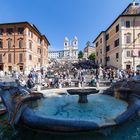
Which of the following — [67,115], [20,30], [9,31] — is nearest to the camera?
[67,115]

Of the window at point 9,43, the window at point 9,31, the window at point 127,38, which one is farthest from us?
the window at point 9,43

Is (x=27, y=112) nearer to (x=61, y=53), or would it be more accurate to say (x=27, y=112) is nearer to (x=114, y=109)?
(x=114, y=109)

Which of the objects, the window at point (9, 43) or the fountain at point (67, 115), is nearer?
the fountain at point (67, 115)

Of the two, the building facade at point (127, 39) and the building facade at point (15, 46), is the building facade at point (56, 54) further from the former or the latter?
the building facade at point (127, 39)

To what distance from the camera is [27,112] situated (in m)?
8.36

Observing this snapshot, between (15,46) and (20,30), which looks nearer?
(20,30)

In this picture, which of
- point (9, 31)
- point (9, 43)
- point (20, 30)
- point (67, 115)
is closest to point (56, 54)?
point (9, 43)

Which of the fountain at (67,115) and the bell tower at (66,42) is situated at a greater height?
the bell tower at (66,42)

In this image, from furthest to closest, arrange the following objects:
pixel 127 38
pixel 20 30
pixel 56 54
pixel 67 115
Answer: pixel 56 54 < pixel 20 30 < pixel 127 38 < pixel 67 115

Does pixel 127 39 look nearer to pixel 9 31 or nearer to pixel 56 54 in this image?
pixel 9 31

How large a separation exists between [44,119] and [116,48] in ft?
131

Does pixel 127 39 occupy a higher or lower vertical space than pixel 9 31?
lower

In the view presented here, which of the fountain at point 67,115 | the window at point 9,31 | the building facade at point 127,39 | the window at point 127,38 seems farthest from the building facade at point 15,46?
the fountain at point 67,115

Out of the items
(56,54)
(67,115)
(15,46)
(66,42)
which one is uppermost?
(66,42)
